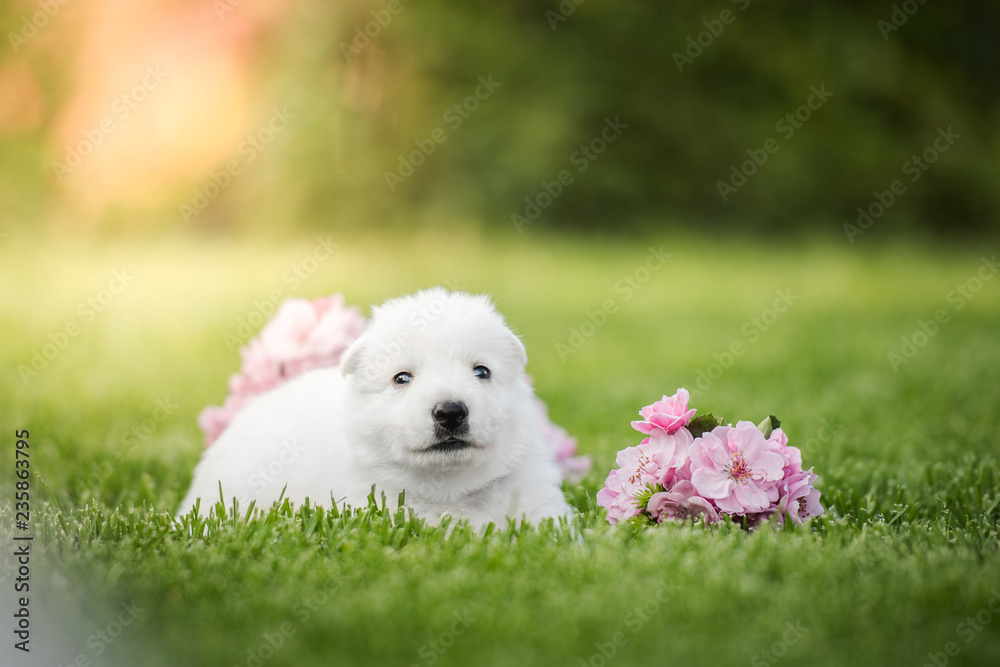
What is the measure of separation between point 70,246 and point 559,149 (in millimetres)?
7949

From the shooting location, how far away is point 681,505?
315cm

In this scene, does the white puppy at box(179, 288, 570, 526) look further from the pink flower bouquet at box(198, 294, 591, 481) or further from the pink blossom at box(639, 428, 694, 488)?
the pink flower bouquet at box(198, 294, 591, 481)

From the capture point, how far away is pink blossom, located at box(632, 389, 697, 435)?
3.16 meters

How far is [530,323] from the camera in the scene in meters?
8.76

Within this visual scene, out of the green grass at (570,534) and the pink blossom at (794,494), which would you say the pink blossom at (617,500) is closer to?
the green grass at (570,534)

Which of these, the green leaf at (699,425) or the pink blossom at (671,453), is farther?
the green leaf at (699,425)

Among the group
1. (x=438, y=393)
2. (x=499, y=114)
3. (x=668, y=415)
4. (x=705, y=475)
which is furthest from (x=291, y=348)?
(x=499, y=114)

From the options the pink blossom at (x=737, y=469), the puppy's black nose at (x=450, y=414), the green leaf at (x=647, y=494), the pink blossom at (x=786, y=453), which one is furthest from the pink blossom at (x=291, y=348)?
the pink blossom at (x=786, y=453)

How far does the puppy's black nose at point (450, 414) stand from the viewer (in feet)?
9.71

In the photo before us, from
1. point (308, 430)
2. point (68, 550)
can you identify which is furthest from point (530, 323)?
point (68, 550)

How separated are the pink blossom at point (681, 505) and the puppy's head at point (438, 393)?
51cm

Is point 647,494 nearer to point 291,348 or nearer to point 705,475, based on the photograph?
point 705,475

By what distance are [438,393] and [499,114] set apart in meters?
13.8

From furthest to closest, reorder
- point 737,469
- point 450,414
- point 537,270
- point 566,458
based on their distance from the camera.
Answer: point 537,270 < point 566,458 < point 737,469 < point 450,414
